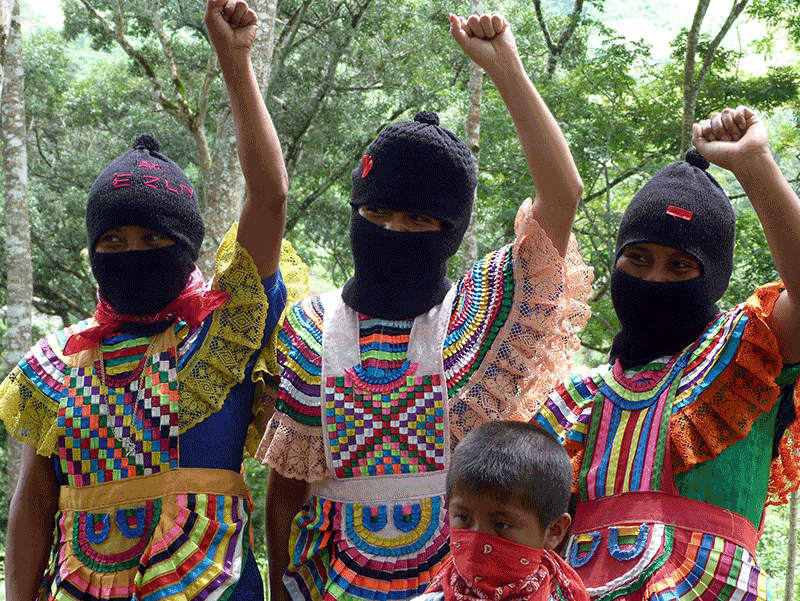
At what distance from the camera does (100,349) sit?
2.96m

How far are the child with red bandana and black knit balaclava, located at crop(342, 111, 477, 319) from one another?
2.58 feet

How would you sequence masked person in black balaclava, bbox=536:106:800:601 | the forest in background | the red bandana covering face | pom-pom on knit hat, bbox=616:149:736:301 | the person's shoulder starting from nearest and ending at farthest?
the red bandana covering face, the person's shoulder, masked person in black balaclava, bbox=536:106:800:601, pom-pom on knit hat, bbox=616:149:736:301, the forest in background

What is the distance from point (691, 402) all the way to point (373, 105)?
34.2ft

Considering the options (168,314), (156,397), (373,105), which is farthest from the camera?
(373,105)

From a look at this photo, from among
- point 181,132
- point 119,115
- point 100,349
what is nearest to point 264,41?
point 100,349

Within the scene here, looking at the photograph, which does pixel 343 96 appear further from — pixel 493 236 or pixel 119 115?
pixel 119 115

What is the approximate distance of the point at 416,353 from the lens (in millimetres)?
2789

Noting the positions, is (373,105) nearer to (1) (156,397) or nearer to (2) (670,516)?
(1) (156,397)

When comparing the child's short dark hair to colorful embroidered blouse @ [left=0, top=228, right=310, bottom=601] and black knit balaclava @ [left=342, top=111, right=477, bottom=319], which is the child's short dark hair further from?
colorful embroidered blouse @ [left=0, top=228, right=310, bottom=601]

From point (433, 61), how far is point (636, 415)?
10011mm

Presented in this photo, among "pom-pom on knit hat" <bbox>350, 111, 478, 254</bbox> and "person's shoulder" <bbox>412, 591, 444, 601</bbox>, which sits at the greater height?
"pom-pom on knit hat" <bbox>350, 111, 478, 254</bbox>

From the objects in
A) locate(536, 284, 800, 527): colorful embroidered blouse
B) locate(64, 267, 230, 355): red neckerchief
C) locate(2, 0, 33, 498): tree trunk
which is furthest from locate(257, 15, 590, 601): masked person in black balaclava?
locate(2, 0, 33, 498): tree trunk

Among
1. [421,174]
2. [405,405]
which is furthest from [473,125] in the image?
[405,405]

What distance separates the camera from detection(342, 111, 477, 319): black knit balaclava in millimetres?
2736
